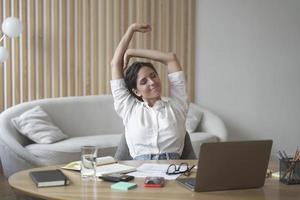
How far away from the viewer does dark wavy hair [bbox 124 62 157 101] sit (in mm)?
2807

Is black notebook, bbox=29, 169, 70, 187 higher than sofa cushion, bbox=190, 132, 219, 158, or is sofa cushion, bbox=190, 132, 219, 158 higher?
black notebook, bbox=29, 169, 70, 187

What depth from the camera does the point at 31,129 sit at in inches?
177

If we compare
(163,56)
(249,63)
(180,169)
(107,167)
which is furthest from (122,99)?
(249,63)

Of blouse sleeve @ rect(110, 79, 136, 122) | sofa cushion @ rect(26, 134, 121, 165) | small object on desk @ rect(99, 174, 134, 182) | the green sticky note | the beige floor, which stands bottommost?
the beige floor

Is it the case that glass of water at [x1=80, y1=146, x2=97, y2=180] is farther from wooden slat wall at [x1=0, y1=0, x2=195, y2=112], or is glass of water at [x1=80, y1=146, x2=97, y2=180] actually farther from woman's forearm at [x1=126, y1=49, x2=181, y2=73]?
wooden slat wall at [x1=0, y1=0, x2=195, y2=112]

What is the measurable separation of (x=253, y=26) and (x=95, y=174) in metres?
4.15

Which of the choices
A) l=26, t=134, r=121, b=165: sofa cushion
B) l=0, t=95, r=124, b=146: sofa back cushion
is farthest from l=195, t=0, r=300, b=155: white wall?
l=26, t=134, r=121, b=165: sofa cushion

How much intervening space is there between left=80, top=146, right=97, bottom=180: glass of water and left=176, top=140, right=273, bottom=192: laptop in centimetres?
39

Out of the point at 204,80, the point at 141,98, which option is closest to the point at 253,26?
the point at 204,80

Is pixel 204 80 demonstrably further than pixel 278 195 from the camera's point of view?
Yes

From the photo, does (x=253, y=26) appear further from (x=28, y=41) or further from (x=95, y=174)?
(x=95, y=174)

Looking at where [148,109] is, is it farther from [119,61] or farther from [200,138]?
[200,138]

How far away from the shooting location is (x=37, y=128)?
4512mm

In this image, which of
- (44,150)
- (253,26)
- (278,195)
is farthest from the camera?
(253,26)
